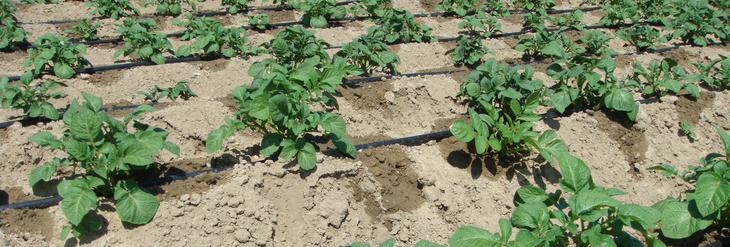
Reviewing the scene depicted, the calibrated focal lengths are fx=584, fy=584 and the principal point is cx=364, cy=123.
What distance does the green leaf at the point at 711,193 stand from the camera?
2918 mm

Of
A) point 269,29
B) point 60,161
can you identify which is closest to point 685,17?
point 269,29

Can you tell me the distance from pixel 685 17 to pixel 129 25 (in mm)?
5884

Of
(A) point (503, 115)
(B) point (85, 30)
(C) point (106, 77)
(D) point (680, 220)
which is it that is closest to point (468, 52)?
(A) point (503, 115)

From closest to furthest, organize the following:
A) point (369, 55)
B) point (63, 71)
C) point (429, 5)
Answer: point (63, 71)
point (369, 55)
point (429, 5)

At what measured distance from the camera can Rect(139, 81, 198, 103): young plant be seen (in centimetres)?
430

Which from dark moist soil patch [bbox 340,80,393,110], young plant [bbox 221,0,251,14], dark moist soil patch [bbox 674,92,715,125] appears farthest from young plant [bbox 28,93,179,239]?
dark moist soil patch [bbox 674,92,715,125]

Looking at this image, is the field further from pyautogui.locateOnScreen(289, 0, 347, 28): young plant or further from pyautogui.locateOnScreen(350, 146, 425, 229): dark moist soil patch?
pyautogui.locateOnScreen(289, 0, 347, 28): young plant

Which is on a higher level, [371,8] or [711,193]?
[711,193]

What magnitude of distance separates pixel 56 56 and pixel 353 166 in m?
2.81

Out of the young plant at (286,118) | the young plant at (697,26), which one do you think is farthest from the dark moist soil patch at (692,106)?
Answer: the young plant at (286,118)

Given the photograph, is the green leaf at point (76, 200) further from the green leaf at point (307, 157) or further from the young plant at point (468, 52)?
the young plant at point (468, 52)

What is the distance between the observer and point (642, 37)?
6.12 meters

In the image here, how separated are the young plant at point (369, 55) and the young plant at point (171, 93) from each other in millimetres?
1263

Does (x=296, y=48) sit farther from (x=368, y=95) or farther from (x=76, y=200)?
(x=76, y=200)
